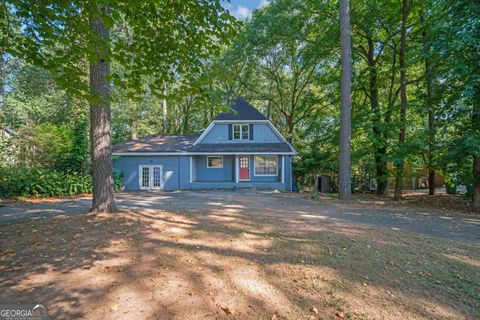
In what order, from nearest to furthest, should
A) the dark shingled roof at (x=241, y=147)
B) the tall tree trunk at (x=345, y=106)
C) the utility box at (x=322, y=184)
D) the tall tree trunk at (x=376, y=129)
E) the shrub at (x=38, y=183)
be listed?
the shrub at (x=38, y=183) < the tall tree trunk at (x=345, y=106) < the tall tree trunk at (x=376, y=129) < the dark shingled roof at (x=241, y=147) < the utility box at (x=322, y=184)

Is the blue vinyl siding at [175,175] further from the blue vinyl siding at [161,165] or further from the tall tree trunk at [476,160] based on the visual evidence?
the tall tree trunk at [476,160]

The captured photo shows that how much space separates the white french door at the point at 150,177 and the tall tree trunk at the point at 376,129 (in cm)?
1401

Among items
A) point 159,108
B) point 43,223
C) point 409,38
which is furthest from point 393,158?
point 159,108

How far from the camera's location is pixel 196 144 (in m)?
18.7

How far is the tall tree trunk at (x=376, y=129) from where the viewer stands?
1390cm

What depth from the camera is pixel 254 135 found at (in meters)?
18.7

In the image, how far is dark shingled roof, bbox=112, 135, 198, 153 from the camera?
17891 millimetres

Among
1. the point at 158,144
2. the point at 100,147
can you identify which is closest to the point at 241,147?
the point at 158,144

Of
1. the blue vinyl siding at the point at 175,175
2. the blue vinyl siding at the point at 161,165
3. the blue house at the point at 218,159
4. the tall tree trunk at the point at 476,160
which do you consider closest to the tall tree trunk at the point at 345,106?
the tall tree trunk at the point at 476,160

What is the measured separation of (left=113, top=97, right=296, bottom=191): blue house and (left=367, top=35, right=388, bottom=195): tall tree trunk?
5.12 m

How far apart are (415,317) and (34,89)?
23007mm

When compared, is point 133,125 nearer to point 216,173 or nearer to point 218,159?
point 218,159

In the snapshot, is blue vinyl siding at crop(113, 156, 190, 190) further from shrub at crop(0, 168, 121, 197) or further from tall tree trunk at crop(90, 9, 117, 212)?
tall tree trunk at crop(90, 9, 117, 212)

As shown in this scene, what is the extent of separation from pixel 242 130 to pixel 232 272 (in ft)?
52.1
